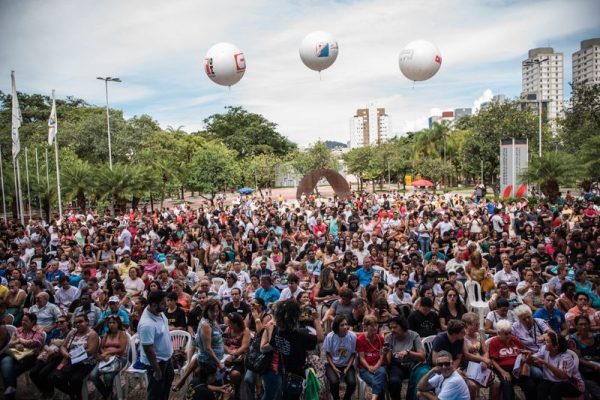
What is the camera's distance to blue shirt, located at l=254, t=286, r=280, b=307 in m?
7.02

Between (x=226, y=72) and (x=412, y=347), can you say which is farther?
(x=226, y=72)

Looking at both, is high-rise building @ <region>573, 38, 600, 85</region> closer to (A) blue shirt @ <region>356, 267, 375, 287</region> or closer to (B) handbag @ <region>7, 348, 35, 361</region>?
(A) blue shirt @ <region>356, 267, 375, 287</region>

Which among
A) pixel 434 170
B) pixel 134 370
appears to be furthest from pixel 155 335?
pixel 434 170

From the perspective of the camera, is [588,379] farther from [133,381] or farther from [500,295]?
[133,381]

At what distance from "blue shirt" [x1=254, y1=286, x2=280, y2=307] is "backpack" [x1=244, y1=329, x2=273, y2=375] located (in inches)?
103

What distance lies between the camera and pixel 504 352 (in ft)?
16.3

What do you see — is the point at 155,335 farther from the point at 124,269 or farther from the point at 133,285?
the point at 124,269

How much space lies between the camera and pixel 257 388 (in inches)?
183

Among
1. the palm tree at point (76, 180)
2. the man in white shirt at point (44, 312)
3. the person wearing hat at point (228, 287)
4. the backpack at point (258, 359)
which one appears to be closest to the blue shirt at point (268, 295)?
the person wearing hat at point (228, 287)

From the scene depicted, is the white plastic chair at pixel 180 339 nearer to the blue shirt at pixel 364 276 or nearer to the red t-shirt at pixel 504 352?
the blue shirt at pixel 364 276

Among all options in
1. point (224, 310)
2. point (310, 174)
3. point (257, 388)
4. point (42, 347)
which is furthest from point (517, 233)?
point (310, 174)

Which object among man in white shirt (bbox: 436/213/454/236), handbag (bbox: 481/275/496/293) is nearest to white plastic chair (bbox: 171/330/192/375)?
handbag (bbox: 481/275/496/293)

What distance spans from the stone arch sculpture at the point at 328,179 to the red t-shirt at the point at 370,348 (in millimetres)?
24314

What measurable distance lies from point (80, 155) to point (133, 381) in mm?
39035
